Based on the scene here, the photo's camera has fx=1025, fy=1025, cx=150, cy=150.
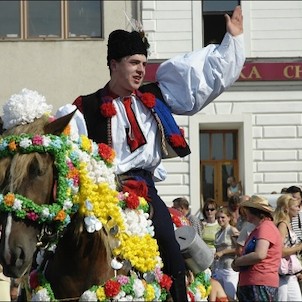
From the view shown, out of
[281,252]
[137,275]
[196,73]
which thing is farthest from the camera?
[281,252]

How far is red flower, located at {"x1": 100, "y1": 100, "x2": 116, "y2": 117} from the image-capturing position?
21.4 feet

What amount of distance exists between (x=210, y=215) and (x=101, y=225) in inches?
336

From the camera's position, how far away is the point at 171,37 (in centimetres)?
2409

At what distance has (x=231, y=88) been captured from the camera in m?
23.9

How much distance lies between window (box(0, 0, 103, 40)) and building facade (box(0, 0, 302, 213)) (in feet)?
0.48

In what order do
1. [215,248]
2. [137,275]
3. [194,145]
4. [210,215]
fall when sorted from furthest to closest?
[194,145], [210,215], [215,248], [137,275]

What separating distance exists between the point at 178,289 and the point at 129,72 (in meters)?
1.43

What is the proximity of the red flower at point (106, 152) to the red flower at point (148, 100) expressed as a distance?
1.84 ft

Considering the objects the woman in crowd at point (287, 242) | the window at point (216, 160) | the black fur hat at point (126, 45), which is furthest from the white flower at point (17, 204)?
the window at point (216, 160)

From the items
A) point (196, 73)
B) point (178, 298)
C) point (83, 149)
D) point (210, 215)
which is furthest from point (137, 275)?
point (210, 215)

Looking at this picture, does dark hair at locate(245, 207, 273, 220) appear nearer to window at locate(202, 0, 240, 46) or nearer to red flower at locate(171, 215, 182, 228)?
red flower at locate(171, 215, 182, 228)

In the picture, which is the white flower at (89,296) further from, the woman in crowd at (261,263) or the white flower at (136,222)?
the woman in crowd at (261,263)

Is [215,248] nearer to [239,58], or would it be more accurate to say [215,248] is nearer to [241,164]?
[239,58]

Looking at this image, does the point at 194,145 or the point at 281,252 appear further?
the point at 194,145
